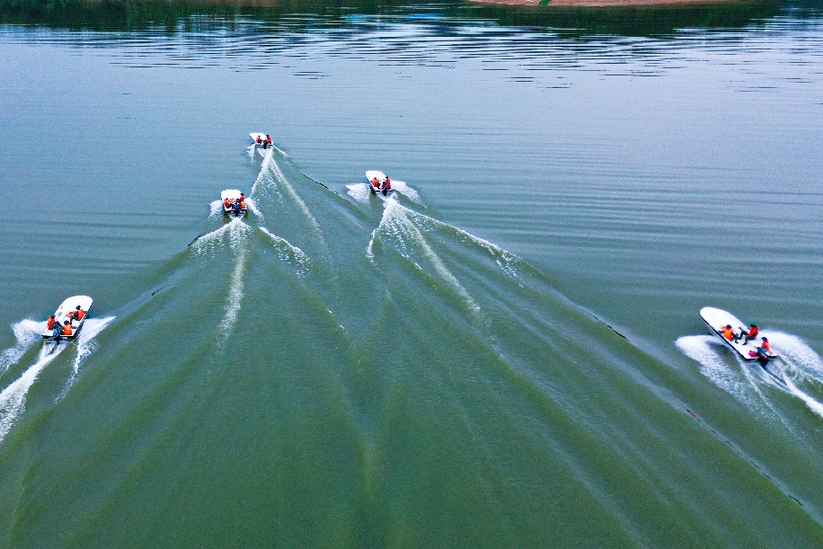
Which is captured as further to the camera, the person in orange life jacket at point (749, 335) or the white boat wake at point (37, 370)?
the person in orange life jacket at point (749, 335)

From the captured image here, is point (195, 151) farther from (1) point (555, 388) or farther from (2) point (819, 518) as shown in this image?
(2) point (819, 518)

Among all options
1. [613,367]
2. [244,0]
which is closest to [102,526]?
[613,367]

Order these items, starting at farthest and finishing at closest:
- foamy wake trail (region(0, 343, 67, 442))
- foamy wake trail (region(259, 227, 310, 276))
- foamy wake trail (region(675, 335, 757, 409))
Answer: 1. foamy wake trail (region(259, 227, 310, 276))
2. foamy wake trail (region(675, 335, 757, 409))
3. foamy wake trail (region(0, 343, 67, 442))

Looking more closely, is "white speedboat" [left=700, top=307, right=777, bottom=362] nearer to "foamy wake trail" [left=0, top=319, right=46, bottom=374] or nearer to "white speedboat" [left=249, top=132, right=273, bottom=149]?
"foamy wake trail" [left=0, top=319, right=46, bottom=374]

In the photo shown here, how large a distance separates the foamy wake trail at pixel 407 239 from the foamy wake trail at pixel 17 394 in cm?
1391

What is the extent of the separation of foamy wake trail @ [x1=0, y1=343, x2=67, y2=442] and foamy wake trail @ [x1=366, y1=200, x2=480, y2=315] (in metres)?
13.9

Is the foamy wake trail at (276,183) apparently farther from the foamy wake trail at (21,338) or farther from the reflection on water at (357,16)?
the reflection on water at (357,16)

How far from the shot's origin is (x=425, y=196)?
3709 cm

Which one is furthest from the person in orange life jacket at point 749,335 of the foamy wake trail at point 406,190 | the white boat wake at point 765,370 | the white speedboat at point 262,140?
the white speedboat at point 262,140

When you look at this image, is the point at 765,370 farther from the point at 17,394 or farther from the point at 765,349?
the point at 17,394

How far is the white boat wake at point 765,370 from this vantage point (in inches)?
822

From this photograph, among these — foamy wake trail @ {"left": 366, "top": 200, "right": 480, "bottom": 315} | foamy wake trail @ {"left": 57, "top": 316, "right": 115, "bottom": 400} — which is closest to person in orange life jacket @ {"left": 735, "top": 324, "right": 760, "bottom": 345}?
foamy wake trail @ {"left": 366, "top": 200, "right": 480, "bottom": 315}

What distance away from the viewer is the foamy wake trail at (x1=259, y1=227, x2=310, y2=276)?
27.5 metres

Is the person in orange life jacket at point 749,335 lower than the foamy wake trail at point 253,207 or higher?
lower
